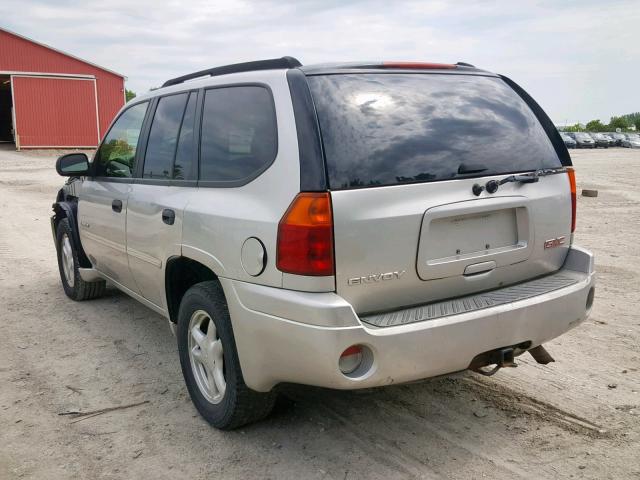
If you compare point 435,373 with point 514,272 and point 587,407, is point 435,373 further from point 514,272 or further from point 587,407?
point 587,407

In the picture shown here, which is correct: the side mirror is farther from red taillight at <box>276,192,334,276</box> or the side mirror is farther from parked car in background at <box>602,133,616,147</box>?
parked car in background at <box>602,133,616,147</box>

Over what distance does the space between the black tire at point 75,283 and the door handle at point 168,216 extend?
2367 millimetres

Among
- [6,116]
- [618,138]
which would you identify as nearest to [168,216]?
[6,116]

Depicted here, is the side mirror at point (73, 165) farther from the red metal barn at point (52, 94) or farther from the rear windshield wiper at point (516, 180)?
the red metal barn at point (52, 94)

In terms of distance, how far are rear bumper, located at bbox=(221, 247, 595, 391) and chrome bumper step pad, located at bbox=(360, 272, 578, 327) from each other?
1.7 inches

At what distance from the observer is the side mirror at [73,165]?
507 cm

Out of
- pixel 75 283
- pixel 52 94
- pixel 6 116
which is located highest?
pixel 52 94

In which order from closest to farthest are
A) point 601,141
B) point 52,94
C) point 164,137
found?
point 164,137, point 52,94, point 601,141

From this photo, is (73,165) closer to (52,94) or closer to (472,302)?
(472,302)

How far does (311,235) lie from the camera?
268 cm

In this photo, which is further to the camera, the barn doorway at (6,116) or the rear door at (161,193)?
the barn doorway at (6,116)

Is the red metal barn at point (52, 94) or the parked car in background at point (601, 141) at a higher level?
the red metal barn at point (52, 94)

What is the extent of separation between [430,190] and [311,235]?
65 centimetres

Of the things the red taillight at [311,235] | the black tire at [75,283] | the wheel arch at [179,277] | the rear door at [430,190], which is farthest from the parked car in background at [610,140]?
the red taillight at [311,235]
